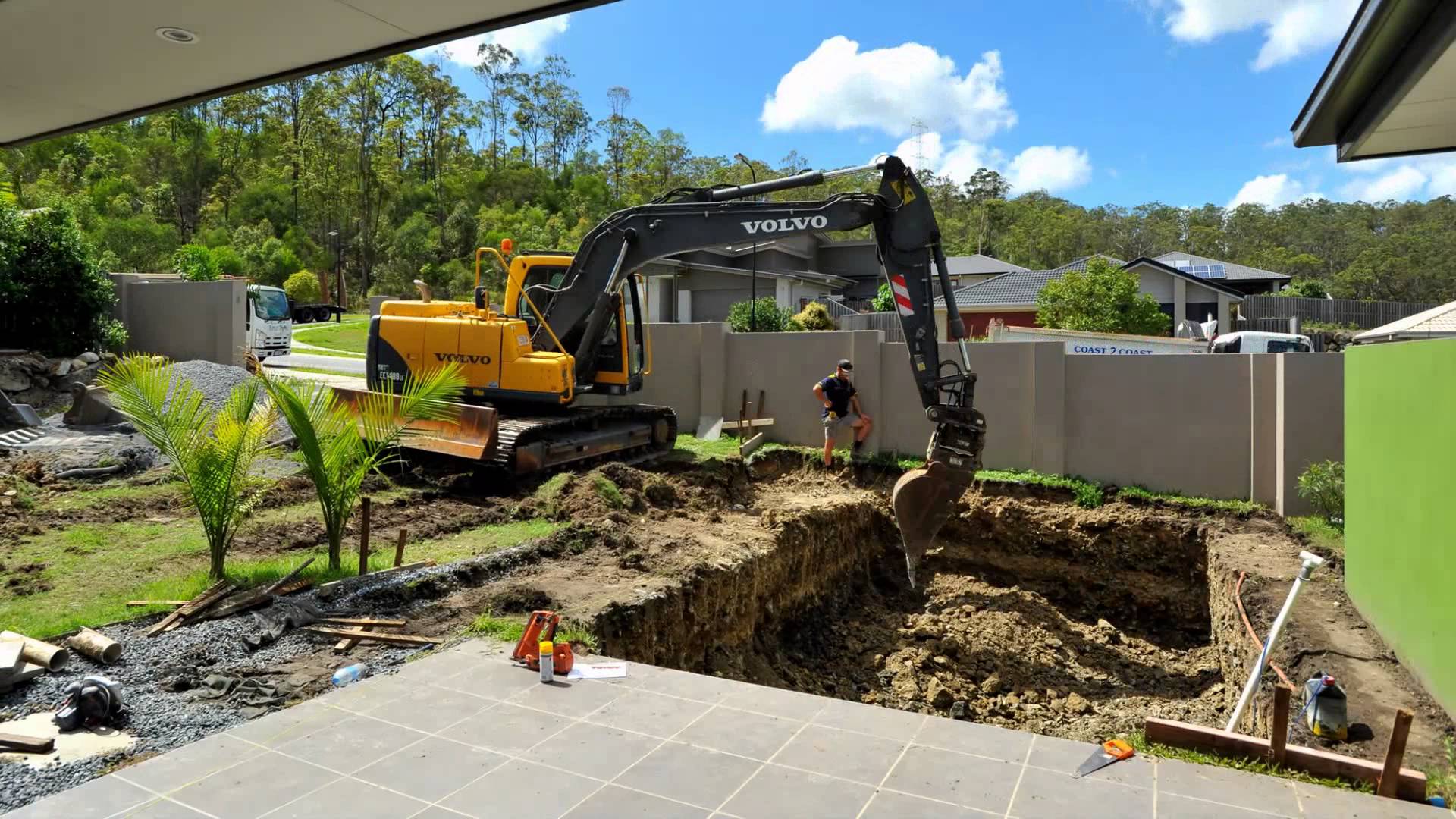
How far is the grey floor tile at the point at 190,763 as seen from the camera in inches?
145

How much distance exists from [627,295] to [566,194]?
54842 mm

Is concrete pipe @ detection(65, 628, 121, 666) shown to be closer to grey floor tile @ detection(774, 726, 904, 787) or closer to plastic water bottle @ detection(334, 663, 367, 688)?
plastic water bottle @ detection(334, 663, 367, 688)

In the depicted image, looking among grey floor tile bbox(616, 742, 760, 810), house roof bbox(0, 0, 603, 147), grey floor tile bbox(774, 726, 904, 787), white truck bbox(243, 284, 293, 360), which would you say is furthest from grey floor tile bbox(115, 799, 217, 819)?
white truck bbox(243, 284, 293, 360)

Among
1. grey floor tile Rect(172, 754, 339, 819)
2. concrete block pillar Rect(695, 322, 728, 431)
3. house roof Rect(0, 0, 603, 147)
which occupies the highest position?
house roof Rect(0, 0, 603, 147)

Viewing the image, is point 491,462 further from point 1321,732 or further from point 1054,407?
point 1321,732

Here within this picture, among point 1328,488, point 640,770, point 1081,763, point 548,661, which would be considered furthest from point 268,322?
point 1081,763

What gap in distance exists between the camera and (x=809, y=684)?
8.62 meters

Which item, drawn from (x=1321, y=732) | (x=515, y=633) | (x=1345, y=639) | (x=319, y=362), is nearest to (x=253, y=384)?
(x=515, y=633)

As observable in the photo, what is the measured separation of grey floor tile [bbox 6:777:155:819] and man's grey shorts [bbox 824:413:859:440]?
1023 cm

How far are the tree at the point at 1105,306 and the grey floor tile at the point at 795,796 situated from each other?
27.1 metres

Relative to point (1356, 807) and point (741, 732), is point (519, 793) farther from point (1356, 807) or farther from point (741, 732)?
point (1356, 807)

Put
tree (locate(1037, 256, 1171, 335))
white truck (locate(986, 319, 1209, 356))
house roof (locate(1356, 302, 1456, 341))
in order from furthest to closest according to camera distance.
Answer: tree (locate(1037, 256, 1171, 335)) < white truck (locate(986, 319, 1209, 356)) < house roof (locate(1356, 302, 1456, 341))

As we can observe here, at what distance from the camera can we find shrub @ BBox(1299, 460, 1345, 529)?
9.57m

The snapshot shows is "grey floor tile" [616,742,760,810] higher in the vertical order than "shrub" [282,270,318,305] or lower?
lower
